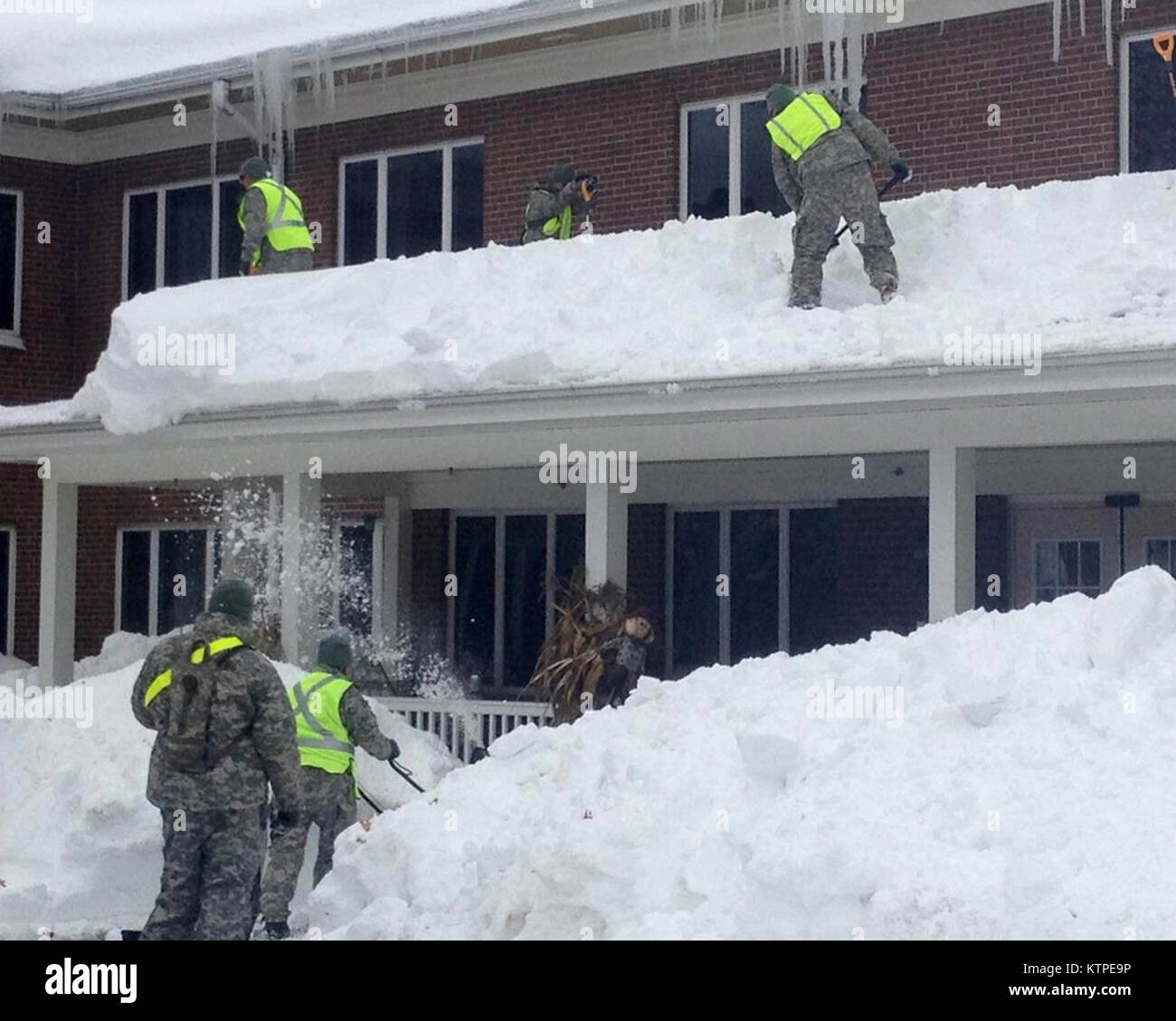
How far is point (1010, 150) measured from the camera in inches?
599

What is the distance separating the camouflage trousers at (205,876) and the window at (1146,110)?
907cm

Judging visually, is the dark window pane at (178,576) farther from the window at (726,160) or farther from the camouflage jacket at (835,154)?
the camouflage jacket at (835,154)

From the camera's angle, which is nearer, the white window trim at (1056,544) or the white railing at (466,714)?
the white railing at (466,714)

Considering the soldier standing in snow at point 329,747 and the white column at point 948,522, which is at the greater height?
the white column at point 948,522

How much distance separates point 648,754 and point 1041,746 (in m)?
1.82

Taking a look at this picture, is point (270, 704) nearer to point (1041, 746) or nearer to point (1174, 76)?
point (1041, 746)

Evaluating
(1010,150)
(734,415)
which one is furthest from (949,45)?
(734,415)

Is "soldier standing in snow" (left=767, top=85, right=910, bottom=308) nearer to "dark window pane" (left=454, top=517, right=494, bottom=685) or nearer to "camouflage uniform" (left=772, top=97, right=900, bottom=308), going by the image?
"camouflage uniform" (left=772, top=97, right=900, bottom=308)

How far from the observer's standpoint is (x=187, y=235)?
20375mm

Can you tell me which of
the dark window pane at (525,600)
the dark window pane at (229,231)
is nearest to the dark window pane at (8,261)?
the dark window pane at (229,231)

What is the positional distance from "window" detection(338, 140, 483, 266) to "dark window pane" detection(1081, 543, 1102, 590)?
6.45 metres

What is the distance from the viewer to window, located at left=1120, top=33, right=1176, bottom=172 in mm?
14680

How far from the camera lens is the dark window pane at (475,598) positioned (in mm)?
17953

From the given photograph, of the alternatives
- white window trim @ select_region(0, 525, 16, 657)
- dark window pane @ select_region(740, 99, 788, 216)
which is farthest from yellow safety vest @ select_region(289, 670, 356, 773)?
white window trim @ select_region(0, 525, 16, 657)
